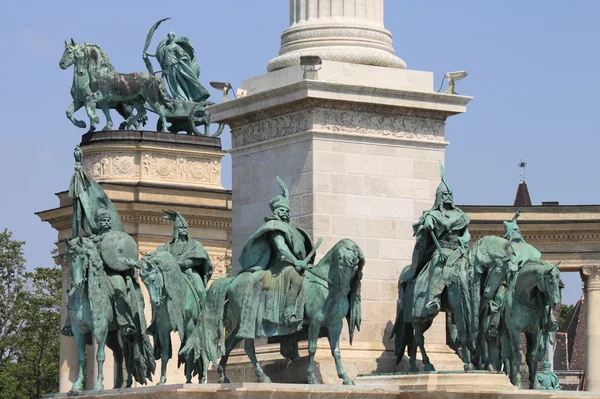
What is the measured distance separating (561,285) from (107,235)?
7388 mm

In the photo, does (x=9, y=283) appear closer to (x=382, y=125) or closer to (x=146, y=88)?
(x=146, y=88)

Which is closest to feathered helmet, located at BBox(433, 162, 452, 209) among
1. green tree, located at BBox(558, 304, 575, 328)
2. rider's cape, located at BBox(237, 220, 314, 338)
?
rider's cape, located at BBox(237, 220, 314, 338)

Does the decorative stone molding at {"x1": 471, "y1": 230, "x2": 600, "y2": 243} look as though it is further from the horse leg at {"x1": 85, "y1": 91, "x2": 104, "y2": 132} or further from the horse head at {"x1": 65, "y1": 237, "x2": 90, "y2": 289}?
the horse head at {"x1": 65, "y1": 237, "x2": 90, "y2": 289}

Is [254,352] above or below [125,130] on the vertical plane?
below

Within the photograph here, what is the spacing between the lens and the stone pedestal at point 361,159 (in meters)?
32.9

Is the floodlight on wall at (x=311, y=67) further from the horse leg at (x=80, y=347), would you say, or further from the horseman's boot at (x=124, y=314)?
the horse leg at (x=80, y=347)

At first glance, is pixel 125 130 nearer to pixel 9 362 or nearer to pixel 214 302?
pixel 9 362

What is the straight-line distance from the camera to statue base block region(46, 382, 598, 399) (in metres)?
29.6

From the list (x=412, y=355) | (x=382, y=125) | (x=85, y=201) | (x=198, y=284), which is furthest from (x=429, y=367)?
(x=85, y=201)

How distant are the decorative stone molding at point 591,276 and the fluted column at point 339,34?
76.0 feet

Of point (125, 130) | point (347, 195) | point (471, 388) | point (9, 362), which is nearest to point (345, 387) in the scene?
point (471, 388)

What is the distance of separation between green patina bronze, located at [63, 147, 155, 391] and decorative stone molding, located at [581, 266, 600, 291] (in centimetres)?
2432

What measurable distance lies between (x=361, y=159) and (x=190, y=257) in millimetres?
3192

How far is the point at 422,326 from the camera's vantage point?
31.8 metres
